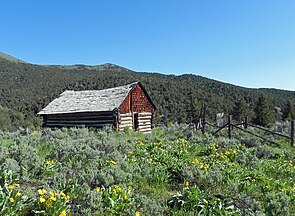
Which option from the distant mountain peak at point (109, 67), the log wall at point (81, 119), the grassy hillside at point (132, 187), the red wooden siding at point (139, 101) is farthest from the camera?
the distant mountain peak at point (109, 67)

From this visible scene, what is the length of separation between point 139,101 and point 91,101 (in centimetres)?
402

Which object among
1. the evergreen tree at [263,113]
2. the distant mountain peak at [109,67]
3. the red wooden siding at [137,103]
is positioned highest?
the distant mountain peak at [109,67]

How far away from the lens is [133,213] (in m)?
4.18

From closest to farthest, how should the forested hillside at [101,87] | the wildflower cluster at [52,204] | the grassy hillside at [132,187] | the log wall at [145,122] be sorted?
1. the wildflower cluster at [52,204]
2. the grassy hillside at [132,187]
3. the log wall at [145,122]
4. the forested hillside at [101,87]

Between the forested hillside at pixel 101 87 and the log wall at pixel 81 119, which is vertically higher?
the forested hillside at pixel 101 87

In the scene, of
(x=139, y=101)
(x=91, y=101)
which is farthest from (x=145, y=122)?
(x=91, y=101)

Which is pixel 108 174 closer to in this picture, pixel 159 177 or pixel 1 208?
pixel 159 177

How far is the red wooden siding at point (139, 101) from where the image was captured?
24.8m

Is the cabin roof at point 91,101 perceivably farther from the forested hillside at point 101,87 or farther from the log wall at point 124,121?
the forested hillside at point 101,87

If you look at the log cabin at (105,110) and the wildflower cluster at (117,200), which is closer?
the wildflower cluster at (117,200)

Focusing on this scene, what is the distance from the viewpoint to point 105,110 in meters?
21.9

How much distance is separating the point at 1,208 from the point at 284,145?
1434 cm

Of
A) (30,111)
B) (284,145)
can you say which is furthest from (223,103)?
(284,145)

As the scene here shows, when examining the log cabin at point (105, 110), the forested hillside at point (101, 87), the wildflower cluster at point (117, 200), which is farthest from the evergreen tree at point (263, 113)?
the wildflower cluster at point (117, 200)
